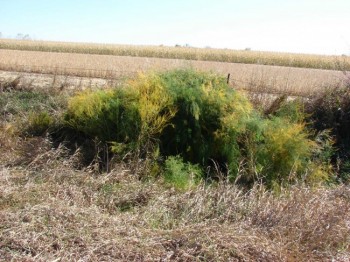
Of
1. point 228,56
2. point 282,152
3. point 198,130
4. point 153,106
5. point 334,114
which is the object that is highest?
point 228,56

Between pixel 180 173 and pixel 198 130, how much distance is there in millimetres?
1052

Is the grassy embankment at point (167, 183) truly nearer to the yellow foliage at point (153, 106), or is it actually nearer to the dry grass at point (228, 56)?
the yellow foliage at point (153, 106)

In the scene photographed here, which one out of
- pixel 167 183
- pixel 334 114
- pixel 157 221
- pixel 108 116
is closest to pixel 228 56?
pixel 334 114

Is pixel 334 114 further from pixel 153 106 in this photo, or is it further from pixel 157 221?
pixel 157 221

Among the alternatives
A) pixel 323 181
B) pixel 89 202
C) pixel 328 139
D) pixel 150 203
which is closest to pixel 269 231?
pixel 150 203

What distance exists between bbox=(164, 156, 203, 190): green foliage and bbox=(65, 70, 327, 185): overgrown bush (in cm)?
10

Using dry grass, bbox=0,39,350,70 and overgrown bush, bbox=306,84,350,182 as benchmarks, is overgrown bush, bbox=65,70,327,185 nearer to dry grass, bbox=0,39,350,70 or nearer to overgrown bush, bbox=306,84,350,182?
overgrown bush, bbox=306,84,350,182

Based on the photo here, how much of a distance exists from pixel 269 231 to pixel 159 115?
348cm

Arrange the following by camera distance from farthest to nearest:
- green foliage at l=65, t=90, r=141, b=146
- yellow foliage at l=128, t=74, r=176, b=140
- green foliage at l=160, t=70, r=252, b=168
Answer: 1. green foliage at l=160, t=70, r=252, b=168
2. green foliage at l=65, t=90, r=141, b=146
3. yellow foliage at l=128, t=74, r=176, b=140

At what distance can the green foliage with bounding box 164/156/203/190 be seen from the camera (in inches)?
267

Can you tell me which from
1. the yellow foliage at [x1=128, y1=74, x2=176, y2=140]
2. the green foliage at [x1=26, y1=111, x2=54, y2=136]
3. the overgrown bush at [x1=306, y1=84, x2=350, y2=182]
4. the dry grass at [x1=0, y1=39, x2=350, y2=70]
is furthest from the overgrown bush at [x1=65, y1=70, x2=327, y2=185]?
the dry grass at [x1=0, y1=39, x2=350, y2=70]

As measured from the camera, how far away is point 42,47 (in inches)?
1469

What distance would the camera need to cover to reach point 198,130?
310 inches

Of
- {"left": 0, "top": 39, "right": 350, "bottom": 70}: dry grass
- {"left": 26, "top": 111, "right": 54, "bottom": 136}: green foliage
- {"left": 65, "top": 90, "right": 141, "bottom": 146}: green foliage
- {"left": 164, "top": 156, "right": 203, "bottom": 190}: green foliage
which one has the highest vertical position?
{"left": 0, "top": 39, "right": 350, "bottom": 70}: dry grass
